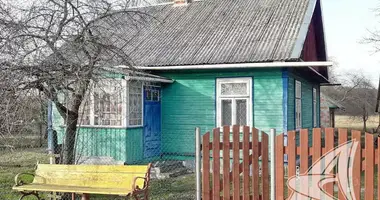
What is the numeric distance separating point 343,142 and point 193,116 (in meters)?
7.07

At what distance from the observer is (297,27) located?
1141 cm

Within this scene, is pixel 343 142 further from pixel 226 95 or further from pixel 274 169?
pixel 226 95

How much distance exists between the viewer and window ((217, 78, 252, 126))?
1074 centimetres

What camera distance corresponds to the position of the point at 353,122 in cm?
3769

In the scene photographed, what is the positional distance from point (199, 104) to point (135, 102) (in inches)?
76.0

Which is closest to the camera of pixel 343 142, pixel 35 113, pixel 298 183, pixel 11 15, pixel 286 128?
pixel 343 142

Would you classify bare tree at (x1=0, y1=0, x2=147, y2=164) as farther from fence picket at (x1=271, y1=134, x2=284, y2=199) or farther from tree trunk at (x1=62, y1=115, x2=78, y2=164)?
fence picket at (x1=271, y1=134, x2=284, y2=199)

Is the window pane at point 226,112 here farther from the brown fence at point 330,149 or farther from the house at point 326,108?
the house at point 326,108

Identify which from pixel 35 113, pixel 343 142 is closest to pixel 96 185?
pixel 35 113

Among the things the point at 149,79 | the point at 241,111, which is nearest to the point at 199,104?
the point at 241,111

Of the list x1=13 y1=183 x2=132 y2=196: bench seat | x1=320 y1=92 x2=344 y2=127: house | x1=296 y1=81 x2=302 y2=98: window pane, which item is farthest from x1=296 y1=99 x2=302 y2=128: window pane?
x1=320 y1=92 x2=344 y2=127: house

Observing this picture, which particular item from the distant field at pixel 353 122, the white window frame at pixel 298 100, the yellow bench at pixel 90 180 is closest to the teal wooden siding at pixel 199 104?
the white window frame at pixel 298 100

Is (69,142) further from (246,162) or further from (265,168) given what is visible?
(265,168)

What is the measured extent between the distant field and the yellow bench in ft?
109
